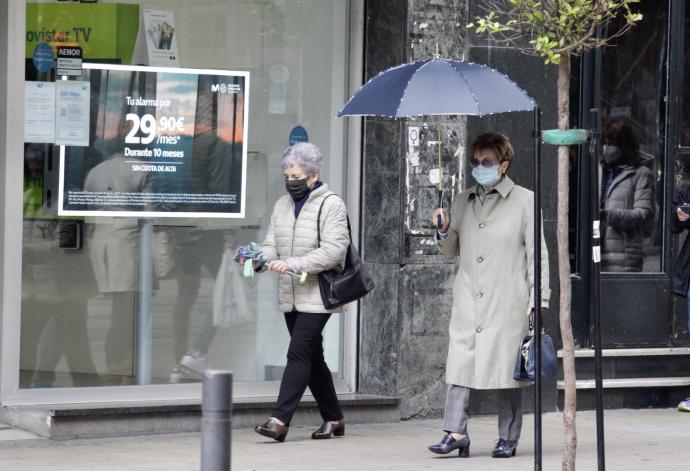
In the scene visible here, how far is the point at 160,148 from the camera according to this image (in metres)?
9.77

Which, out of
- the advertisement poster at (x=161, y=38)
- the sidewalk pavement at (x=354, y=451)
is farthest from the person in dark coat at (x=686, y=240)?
the advertisement poster at (x=161, y=38)

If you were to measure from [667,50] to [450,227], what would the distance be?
11.0 feet

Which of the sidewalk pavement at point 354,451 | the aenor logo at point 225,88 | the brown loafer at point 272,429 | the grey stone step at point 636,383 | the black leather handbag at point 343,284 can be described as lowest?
the sidewalk pavement at point 354,451

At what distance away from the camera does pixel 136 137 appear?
381 inches

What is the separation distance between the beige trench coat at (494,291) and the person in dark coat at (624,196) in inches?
110

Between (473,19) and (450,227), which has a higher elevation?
(473,19)

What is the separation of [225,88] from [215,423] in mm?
4924

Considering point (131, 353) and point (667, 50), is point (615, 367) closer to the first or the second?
point (667, 50)

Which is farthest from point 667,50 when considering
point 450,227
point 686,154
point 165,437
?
point 165,437

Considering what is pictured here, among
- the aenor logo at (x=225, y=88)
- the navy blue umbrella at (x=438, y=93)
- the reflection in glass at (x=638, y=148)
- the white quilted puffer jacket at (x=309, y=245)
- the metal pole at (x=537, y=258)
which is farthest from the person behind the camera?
the reflection in glass at (x=638, y=148)

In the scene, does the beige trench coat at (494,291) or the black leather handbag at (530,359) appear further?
the beige trench coat at (494,291)

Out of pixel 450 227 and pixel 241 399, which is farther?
pixel 241 399

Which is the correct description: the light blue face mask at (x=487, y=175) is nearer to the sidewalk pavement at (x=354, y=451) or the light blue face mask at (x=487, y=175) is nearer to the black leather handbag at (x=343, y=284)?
the black leather handbag at (x=343, y=284)

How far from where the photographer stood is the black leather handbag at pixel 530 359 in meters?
8.16
